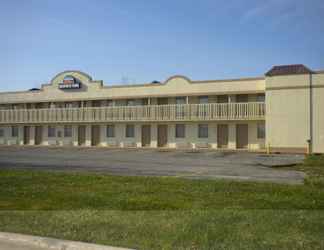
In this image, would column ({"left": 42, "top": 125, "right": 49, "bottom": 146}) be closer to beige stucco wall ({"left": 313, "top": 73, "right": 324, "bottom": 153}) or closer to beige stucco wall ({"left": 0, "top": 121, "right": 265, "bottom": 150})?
beige stucco wall ({"left": 0, "top": 121, "right": 265, "bottom": 150})

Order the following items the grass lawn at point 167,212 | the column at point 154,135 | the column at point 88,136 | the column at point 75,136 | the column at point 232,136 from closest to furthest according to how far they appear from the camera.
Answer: the grass lawn at point 167,212, the column at point 232,136, the column at point 154,135, the column at point 88,136, the column at point 75,136

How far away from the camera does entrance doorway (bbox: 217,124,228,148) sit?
107 feet

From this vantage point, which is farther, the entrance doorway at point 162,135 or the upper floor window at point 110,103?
the upper floor window at point 110,103

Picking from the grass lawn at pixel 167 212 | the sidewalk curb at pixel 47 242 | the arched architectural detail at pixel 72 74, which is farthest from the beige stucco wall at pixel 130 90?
the sidewalk curb at pixel 47 242

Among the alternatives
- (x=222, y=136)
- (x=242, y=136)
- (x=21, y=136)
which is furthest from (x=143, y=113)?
(x=21, y=136)

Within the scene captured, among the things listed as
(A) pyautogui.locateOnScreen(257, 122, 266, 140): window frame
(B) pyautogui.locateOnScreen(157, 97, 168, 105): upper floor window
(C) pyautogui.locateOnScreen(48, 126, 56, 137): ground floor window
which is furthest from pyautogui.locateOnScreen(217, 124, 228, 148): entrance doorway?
(C) pyautogui.locateOnScreen(48, 126, 56, 137): ground floor window

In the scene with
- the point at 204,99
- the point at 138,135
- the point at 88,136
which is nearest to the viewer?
the point at 204,99

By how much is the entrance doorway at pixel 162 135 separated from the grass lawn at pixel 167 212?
897 inches

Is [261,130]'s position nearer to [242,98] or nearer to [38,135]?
[242,98]

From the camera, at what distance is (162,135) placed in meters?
35.2

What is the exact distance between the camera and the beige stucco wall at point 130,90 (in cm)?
3152

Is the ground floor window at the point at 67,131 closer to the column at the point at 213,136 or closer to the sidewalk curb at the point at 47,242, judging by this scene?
the column at the point at 213,136

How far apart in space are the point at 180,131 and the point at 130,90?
7.13 meters

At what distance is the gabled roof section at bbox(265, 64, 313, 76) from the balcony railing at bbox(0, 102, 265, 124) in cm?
302
